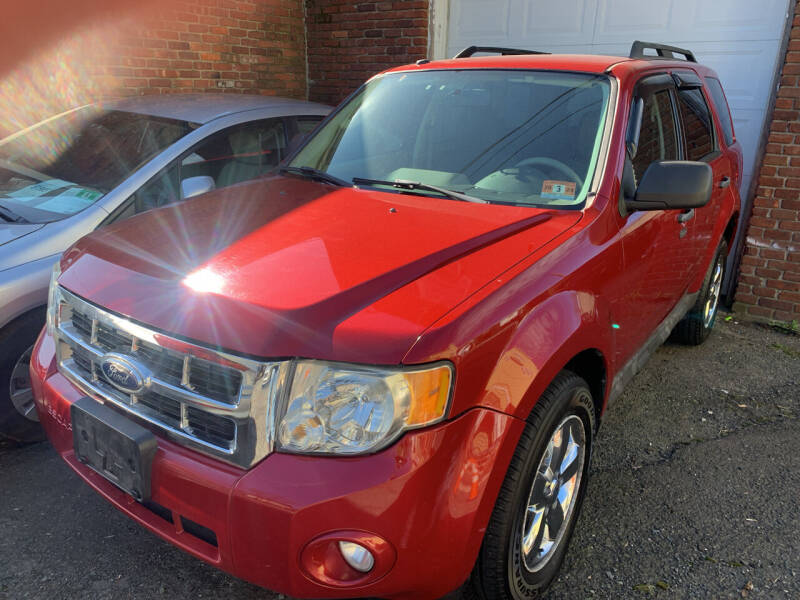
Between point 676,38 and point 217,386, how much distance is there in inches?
212

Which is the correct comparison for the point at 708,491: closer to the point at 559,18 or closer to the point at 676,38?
the point at 676,38

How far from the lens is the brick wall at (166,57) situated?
17.5 feet

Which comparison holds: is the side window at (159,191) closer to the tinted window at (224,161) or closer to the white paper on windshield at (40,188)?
the tinted window at (224,161)

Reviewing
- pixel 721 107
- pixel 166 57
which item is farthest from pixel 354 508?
pixel 166 57

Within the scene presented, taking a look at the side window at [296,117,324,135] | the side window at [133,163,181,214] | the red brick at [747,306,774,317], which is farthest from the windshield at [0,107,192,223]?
the red brick at [747,306,774,317]

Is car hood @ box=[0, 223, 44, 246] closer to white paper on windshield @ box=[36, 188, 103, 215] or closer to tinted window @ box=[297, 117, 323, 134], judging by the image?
white paper on windshield @ box=[36, 188, 103, 215]

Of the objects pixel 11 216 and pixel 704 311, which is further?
pixel 704 311

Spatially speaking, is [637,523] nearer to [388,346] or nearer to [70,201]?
[388,346]

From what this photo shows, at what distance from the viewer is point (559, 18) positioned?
5930mm

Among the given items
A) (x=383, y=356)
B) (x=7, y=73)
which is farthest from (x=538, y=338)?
(x=7, y=73)

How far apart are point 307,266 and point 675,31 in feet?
16.4

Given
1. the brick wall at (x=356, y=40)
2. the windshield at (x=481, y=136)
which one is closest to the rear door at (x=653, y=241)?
the windshield at (x=481, y=136)

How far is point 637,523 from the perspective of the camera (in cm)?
261

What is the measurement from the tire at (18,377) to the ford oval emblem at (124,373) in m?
1.08
